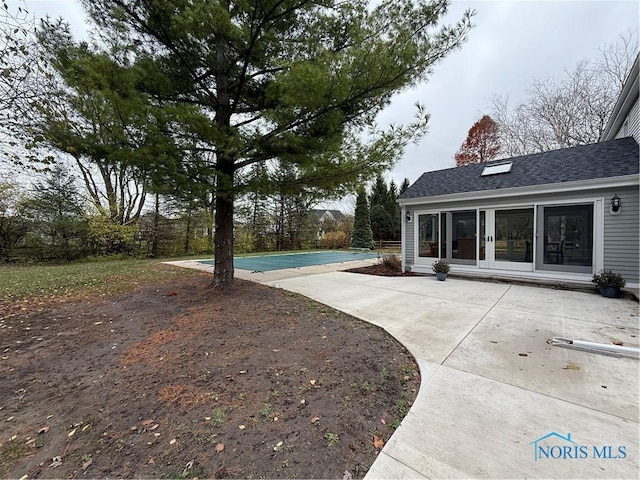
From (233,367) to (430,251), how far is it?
23.6 ft

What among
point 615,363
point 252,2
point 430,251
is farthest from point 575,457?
point 430,251

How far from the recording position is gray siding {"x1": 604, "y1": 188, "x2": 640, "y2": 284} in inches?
213

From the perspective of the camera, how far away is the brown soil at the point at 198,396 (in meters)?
1.66

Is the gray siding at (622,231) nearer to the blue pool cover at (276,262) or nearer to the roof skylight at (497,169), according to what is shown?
the roof skylight at (497,169)

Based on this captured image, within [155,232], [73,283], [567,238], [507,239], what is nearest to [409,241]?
[507,239]

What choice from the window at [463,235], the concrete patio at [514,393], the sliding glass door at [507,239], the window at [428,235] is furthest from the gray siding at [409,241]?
the concrete patio at [514,393]

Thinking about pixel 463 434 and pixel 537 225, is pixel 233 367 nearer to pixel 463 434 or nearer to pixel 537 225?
pixel 463 434

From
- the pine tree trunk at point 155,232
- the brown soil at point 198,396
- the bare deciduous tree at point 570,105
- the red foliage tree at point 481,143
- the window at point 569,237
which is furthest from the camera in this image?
the red foliage tree at point 481,143

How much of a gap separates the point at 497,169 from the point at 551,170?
1.38 m

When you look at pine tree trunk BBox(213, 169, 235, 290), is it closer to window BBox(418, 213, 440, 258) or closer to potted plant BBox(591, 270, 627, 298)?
window BBox(418, 213, 440, 258)

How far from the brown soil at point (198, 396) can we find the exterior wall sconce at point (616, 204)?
6.01m

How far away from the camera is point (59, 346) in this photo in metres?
3.34

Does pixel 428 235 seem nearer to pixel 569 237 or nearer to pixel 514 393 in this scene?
pixel 569 237

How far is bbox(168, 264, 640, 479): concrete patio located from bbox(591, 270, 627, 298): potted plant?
1.47 feet
